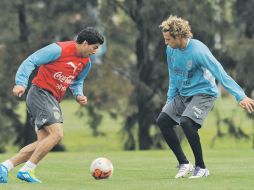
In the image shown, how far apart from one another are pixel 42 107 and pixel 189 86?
199 cm

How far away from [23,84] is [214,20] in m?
17.0

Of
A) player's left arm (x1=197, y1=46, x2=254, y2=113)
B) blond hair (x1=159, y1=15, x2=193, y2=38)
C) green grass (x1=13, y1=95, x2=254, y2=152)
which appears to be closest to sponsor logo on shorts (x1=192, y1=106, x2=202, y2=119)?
player's left arm (x1=197, y1=46, x2=254, y2=113)

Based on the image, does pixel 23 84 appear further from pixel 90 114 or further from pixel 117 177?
pixel 90 114

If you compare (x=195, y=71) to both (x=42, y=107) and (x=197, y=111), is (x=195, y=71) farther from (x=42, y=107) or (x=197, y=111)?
(x=42, y=107)

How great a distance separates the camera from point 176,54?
11406 mm

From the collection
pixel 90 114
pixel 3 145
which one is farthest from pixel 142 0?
pixel 3 145

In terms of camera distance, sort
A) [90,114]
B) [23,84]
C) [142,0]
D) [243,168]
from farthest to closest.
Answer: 1. [90,114]
2. [142,0]
3. [243,168]
4. [23,84]

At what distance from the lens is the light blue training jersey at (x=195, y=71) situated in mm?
11086

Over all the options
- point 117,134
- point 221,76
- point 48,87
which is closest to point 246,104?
point 221,76

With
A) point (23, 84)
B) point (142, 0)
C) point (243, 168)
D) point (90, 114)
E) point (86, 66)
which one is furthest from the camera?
point (90, 114)

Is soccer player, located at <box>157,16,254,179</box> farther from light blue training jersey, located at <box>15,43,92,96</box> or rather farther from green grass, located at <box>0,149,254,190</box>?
light blue training jersey, located at <box>15,43,92,96</box>

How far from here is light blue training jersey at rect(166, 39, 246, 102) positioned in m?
11.1

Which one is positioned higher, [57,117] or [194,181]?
[57,117]

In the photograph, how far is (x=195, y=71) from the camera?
11406mm
